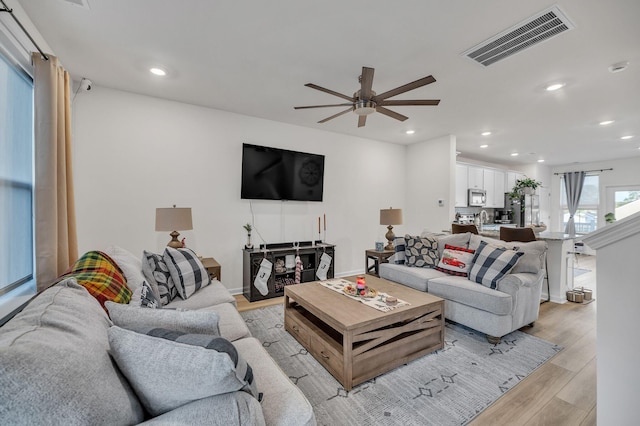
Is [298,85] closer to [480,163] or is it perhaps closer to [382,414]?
[382,414]

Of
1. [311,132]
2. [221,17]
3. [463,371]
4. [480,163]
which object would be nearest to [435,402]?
[463,371]

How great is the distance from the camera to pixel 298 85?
304 cm

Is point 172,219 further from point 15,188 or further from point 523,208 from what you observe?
point 523,208

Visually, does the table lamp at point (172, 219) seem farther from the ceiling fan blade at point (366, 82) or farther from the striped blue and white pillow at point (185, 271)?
the ceiling fan blade at point (366, 82)

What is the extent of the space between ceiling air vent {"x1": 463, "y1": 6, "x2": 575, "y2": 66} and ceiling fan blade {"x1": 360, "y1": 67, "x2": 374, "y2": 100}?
0.89 metres

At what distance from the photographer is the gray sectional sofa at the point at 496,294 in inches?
99.9

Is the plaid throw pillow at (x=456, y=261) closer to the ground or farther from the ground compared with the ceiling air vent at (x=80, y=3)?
closer to the ground

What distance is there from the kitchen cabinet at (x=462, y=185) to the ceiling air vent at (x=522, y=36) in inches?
152

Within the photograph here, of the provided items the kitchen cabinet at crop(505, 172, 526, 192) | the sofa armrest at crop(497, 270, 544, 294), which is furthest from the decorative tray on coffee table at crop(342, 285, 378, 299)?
the kitchen cabinet at crop(505, 172, 526, 192)

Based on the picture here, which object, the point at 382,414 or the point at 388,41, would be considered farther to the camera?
the point at 388,41

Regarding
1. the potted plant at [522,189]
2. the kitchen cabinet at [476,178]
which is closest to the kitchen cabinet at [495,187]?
the kitchen cabinet at [476,178]

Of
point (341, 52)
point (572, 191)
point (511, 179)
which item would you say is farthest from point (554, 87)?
point (572, 191)

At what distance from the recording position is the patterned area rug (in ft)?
5.63

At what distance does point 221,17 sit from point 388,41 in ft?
4.22
